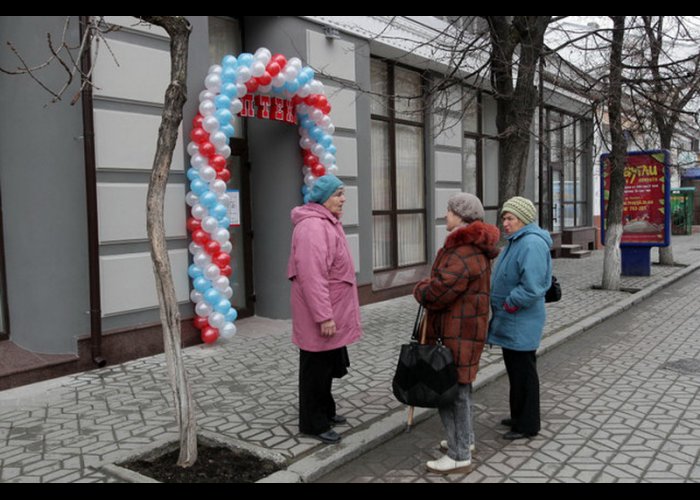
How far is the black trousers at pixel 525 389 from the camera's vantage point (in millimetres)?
4586

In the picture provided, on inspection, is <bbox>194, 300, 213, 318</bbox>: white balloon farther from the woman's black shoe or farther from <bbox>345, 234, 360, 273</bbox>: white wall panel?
the woman's black shoe

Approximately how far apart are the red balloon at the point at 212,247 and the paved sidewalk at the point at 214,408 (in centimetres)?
111

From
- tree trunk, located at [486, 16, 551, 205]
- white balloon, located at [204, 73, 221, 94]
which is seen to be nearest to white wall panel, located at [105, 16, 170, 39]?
white balloon, located at [204, 73, 221, 94]

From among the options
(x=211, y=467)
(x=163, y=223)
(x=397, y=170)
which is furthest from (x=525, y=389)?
(x=397, y=170)

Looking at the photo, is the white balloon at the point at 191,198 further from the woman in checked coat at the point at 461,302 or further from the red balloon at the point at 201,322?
the woman in checked coat at the point at 461,302

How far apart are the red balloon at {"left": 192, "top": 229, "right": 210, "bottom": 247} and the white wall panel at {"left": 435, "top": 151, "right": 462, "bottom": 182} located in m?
6.10

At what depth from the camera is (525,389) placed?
4.61m

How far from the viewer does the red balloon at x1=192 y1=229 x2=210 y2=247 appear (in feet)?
23.5

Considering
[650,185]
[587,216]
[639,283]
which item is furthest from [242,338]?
[587,216]

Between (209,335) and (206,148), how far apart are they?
2117 millimetres

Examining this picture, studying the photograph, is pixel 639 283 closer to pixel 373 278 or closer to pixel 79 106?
pixel 373 278

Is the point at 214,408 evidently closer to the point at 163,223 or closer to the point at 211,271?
the point at 163,223

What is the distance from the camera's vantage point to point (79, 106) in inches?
249

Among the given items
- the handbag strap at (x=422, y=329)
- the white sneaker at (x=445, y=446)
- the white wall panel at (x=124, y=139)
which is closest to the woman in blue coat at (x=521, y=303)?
the white sneaker at (x=445, y=446)
